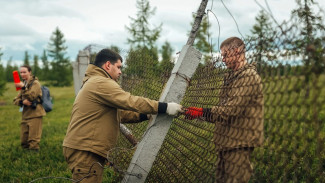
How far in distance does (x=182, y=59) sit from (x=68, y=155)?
1.74 meters

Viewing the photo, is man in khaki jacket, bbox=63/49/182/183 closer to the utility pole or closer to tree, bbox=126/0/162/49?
the utility pole

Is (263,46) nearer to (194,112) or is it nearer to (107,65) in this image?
(194,112)

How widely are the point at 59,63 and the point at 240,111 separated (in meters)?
61.8

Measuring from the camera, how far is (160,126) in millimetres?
2754

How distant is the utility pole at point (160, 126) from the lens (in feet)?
8.86

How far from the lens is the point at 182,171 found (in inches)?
122

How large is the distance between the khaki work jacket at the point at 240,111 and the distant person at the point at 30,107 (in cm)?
603

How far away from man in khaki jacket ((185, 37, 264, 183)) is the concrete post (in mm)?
235

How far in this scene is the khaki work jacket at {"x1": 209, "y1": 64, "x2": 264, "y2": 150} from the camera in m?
2.23

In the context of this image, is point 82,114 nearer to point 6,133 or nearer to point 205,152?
point 205,152

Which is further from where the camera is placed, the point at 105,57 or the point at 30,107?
the point at 30,107

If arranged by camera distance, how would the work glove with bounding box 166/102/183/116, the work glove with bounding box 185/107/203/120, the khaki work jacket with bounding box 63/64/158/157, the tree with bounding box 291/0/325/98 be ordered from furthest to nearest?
the khaki work jacket with bounding box 63/64/158/157, the work glove with bounding box 185/107/203/120, the work glove with bounding box 166/102/183/116, the tree with bounding box 291/0/325/98

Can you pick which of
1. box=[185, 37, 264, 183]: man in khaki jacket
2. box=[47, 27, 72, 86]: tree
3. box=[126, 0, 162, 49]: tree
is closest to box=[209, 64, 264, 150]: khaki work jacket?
box=[185, 37, 264, 183]: man in khaki jacket

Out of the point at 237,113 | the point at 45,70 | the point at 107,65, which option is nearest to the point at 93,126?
the point at 107,65
